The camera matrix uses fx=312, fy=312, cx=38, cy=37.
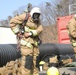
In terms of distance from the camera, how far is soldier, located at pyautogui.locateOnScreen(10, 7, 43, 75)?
20.8ft

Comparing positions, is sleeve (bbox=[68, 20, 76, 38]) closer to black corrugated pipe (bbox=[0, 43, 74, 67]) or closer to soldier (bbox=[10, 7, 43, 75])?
soldier (bbox=[10, 7, 43, 75])

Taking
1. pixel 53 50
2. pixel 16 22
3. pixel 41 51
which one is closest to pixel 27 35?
pixel 16 22

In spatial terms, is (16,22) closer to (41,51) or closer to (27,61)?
(27,61)

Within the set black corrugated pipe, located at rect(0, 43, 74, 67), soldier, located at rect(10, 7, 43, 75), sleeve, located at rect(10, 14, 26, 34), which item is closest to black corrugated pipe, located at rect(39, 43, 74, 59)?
black corrugated pipe, located at rect(0, 43, 74, 67)

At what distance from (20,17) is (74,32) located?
5.81 feet

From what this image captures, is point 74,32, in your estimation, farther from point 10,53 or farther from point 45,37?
point 45,37

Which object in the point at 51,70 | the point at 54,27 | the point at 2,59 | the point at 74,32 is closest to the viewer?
the point at 51,70

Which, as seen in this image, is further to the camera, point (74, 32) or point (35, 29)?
point (74, 32)

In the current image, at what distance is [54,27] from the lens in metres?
41.7

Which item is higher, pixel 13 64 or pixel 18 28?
pixel 18 28

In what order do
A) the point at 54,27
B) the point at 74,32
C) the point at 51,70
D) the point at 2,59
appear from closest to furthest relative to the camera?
1. the point at 51,70
2. the point at 74,32
3. the point at 2,59
4. the point at 54,27

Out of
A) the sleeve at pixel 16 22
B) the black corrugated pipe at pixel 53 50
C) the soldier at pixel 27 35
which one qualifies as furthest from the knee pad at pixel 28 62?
the black corrugated pipe at pixel 53 50

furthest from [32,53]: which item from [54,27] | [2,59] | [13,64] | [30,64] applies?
[54,27]

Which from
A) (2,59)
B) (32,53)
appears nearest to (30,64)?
(32,53)
